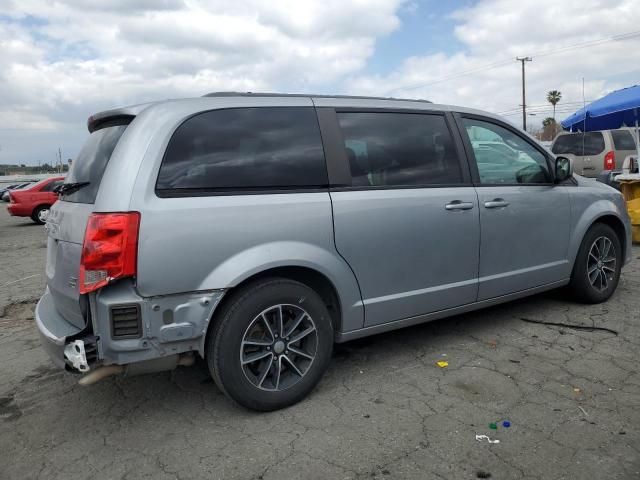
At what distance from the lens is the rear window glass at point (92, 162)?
2.97 metres

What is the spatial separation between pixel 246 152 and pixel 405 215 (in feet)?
3.71

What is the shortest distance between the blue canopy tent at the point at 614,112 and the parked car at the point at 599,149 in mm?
3120

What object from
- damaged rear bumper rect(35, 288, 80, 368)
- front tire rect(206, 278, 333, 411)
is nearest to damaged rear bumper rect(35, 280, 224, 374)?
damaged rear bumper rect(35, 288, 80, 368)

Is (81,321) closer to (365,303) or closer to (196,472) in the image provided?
(196,472)

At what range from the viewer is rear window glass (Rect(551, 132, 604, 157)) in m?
13.1

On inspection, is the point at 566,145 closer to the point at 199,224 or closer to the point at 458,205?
the point at 458,205

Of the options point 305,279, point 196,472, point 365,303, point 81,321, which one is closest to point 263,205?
point 305,279

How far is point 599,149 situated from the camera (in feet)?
42.7

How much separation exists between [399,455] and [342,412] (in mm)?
532

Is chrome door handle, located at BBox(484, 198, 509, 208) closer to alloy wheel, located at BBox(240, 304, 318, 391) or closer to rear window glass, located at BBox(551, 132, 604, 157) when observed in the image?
alloy wheel, located at BBox(240, 304, 318, 391)

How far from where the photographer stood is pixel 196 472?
2.54 meters

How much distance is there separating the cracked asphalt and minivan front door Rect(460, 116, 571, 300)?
0.50 metres

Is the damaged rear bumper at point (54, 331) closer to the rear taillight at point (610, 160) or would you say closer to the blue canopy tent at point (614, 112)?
the blue canopy tent at point (614, 112)

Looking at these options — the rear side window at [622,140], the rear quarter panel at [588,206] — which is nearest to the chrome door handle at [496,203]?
the rear quarter panel at [588,206]
